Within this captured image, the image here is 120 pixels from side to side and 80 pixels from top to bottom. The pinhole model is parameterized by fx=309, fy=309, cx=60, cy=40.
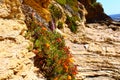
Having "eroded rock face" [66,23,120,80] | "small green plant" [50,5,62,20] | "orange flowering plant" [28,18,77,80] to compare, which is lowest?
"eroded rock face" [66,23,120,80]

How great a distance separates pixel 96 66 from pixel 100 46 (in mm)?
5706

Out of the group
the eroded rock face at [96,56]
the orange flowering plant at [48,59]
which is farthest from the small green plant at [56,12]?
the orange flowering plant at [48,59]

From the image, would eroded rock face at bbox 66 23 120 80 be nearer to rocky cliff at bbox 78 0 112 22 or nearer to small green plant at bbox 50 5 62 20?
small green plant at bbox 50 5 62 20

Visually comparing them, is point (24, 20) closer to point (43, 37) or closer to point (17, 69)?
point (43, 37)

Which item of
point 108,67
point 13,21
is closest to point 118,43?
point 108,67

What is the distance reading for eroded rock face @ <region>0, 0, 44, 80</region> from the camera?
12.4 metres

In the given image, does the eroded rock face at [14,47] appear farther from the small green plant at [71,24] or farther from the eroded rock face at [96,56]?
the small green plant at [71,24]

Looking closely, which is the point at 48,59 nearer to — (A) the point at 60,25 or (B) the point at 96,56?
(B) the point at 96,56

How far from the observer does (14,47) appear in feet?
45.0

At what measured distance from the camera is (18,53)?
538 inches

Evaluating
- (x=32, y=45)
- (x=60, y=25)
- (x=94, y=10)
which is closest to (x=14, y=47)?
(x=32, y=45)

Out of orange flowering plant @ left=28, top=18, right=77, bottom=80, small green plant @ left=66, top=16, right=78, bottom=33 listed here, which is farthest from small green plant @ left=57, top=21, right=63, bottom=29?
orange flowering plant @ left=28, top=18, right=77, bottom=80

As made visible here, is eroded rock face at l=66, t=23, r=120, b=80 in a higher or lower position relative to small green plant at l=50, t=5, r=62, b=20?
lower

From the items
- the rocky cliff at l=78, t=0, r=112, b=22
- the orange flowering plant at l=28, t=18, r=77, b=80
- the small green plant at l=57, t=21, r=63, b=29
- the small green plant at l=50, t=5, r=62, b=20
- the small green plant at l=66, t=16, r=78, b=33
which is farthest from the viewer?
the rocky cliff at l=78, t=0, r=112, b=22
